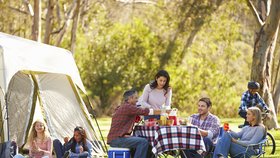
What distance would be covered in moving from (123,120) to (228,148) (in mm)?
1322

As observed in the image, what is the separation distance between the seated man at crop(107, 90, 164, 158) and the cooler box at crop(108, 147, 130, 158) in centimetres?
6

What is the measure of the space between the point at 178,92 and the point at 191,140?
22.6 meters

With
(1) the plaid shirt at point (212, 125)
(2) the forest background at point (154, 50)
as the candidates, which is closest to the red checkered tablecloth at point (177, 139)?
(1) the plaid shirt at point (212, 125)

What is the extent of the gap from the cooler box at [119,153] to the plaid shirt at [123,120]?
0.61 feet

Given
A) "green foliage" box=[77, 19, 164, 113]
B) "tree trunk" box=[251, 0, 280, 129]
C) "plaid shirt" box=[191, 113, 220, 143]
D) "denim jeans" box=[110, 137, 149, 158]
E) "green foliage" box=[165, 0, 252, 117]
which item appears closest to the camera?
"denim jeans" box=[110, 137, 149, 158]

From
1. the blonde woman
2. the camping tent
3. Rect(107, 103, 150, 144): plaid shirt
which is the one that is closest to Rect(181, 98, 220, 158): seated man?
Rect(107, 103, 150, 144): plaid shirt

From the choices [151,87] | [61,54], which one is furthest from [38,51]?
[151,87]

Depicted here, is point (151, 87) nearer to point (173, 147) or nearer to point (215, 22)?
point (173, 147)

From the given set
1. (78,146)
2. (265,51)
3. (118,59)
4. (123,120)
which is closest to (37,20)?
(265,51)

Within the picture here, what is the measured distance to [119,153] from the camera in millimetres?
A: 9445

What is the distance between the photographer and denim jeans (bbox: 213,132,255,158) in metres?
9.52

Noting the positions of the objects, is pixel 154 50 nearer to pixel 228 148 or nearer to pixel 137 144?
pixel 228 148

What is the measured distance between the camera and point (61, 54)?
1149cm

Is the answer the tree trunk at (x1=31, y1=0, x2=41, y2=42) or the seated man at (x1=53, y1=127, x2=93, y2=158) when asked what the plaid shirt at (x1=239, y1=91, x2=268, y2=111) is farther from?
the tree trunk at (x1=31, y1=0, x2=41, y2=42)
